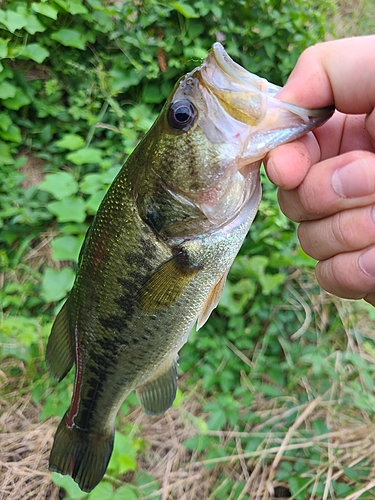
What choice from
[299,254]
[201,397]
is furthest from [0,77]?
[201,397]

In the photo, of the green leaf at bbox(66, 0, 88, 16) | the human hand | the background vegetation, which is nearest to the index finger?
the human hand

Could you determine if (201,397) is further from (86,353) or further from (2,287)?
(2,287)

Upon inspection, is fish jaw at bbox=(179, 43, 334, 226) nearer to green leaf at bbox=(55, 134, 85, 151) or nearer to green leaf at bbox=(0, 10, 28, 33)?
green leaf at bbox=(55, 134, 85, 151)

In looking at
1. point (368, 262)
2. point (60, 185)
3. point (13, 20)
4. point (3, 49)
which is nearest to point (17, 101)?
point (3, 49)

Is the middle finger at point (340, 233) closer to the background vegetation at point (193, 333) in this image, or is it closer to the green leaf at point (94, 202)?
the background vegetation at point (193, 333)

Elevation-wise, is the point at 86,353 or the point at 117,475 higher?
the point at 86,353

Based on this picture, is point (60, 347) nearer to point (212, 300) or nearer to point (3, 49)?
point (212, 300)
